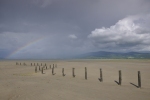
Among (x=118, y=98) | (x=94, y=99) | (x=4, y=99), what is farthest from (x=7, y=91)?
(x=118, y=98)

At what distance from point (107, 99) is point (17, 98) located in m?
7.41

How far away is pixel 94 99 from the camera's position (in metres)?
9.89

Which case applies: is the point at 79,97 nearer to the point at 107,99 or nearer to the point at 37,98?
the point at 107,99

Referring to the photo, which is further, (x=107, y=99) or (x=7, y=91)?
(x=7, y=91)

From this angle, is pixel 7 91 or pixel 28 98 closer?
pixel 28 98

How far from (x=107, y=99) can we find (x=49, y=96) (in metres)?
4.85

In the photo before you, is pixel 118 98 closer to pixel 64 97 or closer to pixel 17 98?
pixel 64 97

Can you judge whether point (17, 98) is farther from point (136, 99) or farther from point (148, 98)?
point (148, 98)

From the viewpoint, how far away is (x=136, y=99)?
33.5 feet

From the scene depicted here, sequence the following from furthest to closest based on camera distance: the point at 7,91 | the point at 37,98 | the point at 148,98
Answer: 1. the point at 7,91
2. the point at 148,98
3. the point at 37,98

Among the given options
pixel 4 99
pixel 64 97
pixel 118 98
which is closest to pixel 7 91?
pixel 4 99

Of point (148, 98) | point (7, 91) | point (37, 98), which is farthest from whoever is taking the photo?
point (7, 91)

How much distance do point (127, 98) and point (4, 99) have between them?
10.4 metres

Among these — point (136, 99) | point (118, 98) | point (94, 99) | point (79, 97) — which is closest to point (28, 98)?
point (79, 97)
